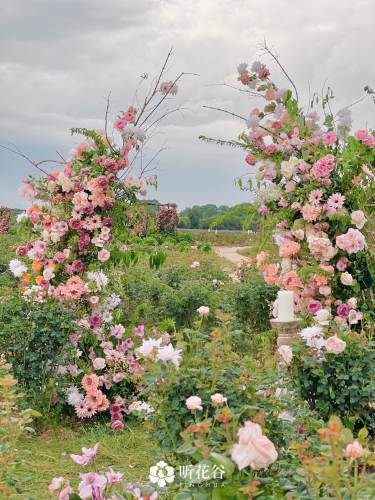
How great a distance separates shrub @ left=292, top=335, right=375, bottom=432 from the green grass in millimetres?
887

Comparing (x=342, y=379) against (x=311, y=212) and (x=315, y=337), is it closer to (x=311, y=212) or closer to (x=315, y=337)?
(x=315, y=337)

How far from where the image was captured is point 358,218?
472 cm

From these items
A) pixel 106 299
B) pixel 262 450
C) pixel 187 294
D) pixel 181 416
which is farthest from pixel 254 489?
pixel 187 294

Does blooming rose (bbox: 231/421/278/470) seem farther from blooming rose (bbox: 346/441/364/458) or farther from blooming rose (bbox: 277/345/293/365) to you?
blooming rose (bbox: 277/345/293/365)

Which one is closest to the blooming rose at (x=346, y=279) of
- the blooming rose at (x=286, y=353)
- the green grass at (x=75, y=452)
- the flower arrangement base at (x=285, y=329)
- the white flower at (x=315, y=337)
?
the flower arrangement base at (x=285, y=329)

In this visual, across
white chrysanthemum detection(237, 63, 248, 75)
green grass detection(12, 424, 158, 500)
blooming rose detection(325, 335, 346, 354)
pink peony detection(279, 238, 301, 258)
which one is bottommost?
green grass detection(12, 424, 158, 500)

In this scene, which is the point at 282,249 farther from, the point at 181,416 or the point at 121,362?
the point at 181,416

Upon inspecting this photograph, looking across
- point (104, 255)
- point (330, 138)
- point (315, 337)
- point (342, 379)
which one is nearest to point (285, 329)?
point (315, 337)

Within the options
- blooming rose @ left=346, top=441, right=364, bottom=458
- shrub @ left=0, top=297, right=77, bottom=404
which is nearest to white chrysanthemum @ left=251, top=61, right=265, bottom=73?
shrub @ left=0, top=297, right=77, bottom=404

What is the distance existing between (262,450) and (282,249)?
3.24 meters

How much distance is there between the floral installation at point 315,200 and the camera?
4.79 meters

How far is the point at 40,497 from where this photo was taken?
3686mm

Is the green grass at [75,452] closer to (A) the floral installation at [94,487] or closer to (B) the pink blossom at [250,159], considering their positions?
(A) the floral installation at [94,487]

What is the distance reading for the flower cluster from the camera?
479 centimetres
